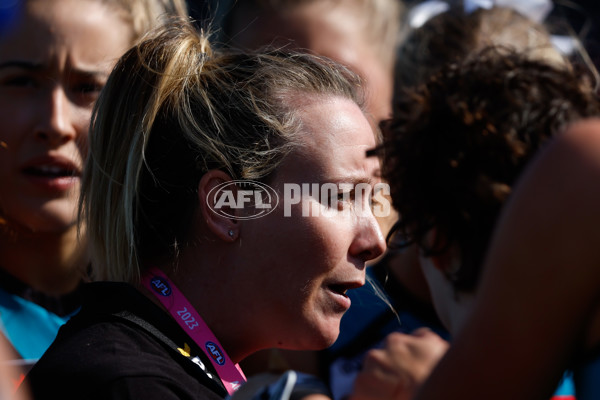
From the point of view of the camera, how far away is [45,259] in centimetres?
258

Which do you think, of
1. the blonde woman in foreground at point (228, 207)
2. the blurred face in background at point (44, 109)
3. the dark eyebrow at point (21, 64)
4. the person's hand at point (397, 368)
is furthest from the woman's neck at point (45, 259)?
the person's hand at point (397, 368)

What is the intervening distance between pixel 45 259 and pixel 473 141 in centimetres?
180

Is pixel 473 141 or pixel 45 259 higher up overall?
pixel 473 141

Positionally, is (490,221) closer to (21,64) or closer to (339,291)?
(339,291)

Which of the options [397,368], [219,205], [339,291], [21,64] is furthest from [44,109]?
[397,368]

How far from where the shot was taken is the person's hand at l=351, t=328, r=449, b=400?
63.2 inches

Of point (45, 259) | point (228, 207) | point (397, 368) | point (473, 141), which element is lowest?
A: point (45, 259)

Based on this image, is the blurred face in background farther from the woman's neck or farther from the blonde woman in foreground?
the blonde woman in foreground

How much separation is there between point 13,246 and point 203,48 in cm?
105

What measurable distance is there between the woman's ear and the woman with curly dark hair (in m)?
0.46

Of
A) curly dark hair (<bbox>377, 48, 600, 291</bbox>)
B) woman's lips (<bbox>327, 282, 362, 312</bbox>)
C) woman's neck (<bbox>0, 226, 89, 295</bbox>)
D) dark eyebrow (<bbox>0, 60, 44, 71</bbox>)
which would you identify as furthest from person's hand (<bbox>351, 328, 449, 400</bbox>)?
dark eyebrow (<bbox>0, 60, 44, 71</bbox>)

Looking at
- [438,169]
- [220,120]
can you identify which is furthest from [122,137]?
[438,169]

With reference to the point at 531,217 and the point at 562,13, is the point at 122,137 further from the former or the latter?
the point at 562,13

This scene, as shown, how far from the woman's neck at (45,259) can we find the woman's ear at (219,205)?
2.65 feet
